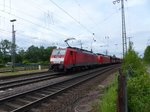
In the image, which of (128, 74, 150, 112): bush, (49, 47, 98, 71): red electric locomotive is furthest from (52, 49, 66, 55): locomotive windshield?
(128, 74, 150, 112): bush

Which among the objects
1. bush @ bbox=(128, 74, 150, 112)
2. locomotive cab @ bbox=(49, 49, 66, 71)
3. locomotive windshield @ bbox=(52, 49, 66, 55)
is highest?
locomotive windshield @ bbox=(52, 49, 66, 55)

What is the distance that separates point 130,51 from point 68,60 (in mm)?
10605

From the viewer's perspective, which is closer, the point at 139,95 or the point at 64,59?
the point at 139,95

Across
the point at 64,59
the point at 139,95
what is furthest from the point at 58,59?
the point at 139,95

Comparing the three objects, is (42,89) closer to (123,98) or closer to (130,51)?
(130,51)

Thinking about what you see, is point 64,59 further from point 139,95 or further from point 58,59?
point 139,95

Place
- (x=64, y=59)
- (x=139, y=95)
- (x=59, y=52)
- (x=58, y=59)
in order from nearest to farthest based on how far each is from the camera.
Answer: (x=139, y=95) < (x=64, y=59) < (x=58, y=59) < (x=59, y=52)

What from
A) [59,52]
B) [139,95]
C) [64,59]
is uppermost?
[59,52]

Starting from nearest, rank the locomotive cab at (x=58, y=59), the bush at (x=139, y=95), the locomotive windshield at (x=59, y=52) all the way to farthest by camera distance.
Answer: the bush at (x=139, y=95), the locomotive cab at (x=58, y=59), the locomotive windshield at (x=59, y=52)

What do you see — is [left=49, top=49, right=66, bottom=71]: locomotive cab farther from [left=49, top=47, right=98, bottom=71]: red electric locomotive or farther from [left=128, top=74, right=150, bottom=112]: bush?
[left=128, top=74, right=150, bottom=112]: bush

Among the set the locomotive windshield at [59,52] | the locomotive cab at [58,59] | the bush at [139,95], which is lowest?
the bush at [139,95]

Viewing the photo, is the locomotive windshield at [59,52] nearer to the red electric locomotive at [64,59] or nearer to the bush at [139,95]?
the red electric locomotive at [64,59]

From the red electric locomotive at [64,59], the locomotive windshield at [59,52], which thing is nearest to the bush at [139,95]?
the red electric locomotive at [64,59]

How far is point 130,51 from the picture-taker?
22.9 m
